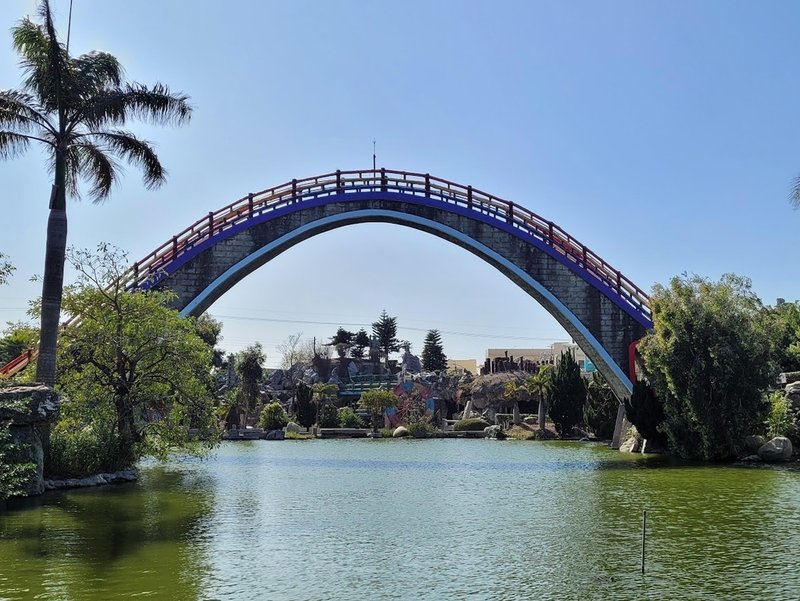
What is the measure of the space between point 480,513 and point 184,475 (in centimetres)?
1309

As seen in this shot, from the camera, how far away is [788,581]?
433 inches

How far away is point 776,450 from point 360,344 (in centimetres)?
7554

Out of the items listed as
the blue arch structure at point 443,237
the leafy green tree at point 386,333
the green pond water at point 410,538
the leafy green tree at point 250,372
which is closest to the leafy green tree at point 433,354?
the leafy green tree at point 386,333

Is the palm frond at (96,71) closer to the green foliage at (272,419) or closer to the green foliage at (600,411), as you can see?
the green foliage at (600,411)

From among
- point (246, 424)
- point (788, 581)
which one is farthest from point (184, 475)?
point (246, 424)

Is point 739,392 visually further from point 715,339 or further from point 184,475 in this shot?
point 184,475

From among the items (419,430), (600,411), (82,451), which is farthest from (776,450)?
(419,430)

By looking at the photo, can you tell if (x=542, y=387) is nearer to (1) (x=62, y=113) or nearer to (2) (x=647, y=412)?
(2) (x=647, y=412)

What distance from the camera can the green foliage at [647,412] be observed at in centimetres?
3500

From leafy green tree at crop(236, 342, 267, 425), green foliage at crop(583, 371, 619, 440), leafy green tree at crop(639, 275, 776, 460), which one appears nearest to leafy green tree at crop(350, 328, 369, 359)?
leafy green tree at crop(236, 342, 267, 425)

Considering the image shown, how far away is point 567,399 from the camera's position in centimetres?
5350

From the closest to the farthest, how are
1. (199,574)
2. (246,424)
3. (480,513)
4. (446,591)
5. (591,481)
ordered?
(446,591), (199,574), (480,513), (591,481), (246,424)

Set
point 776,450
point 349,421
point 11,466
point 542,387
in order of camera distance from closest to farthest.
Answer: point 11,466, point 776,450, point 542,387, point 349,421

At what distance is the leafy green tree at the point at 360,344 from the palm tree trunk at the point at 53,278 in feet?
252
